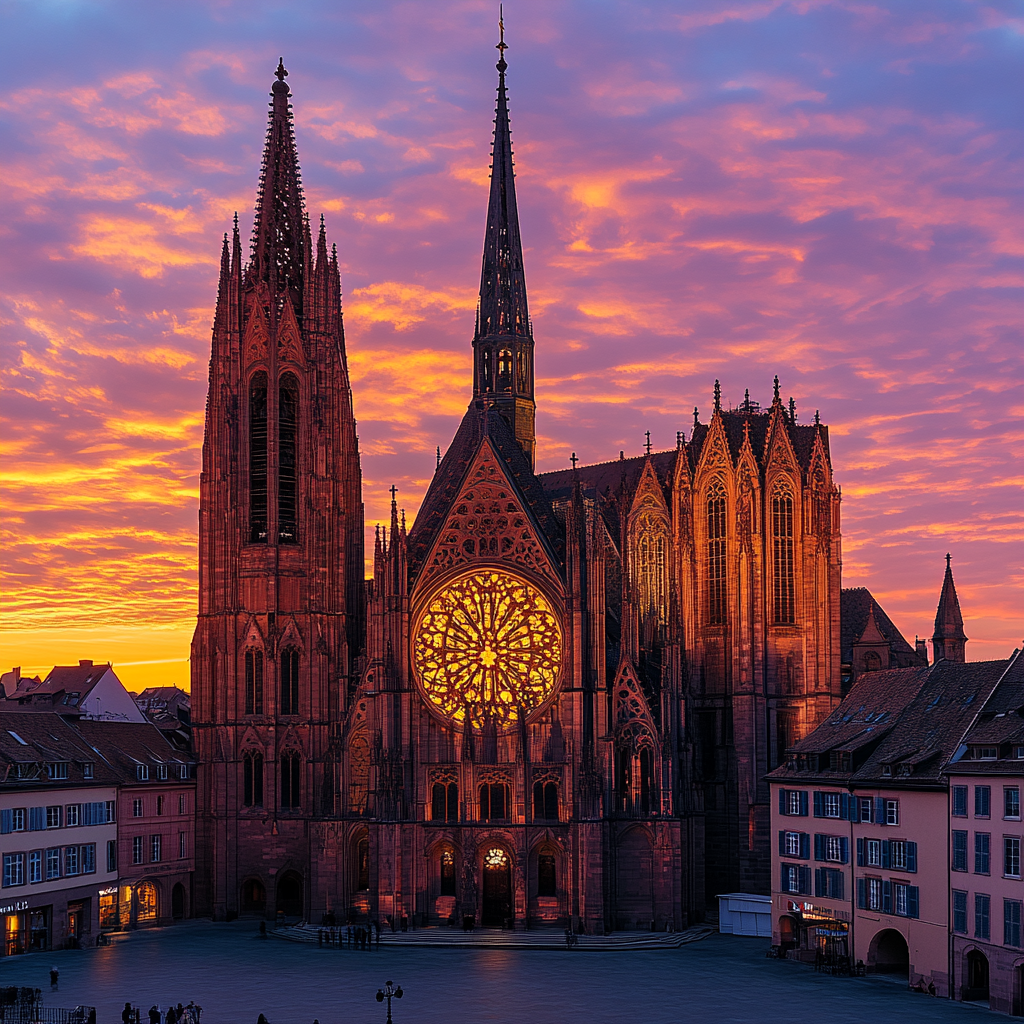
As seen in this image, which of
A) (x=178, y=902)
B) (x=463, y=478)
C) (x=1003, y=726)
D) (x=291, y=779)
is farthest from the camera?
(x=291, y=779)

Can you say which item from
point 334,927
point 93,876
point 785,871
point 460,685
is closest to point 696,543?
point 460,685

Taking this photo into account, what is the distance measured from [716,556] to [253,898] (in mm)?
40619

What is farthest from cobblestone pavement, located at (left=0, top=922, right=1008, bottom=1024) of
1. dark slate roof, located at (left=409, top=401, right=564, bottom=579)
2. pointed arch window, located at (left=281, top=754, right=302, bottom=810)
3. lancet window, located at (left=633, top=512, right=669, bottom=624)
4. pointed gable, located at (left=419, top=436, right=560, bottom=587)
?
lancet window, located at (left=633, top=512, right=669, bottom=624)

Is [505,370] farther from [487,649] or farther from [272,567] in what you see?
[487,649]

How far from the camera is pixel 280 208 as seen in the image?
11606cm

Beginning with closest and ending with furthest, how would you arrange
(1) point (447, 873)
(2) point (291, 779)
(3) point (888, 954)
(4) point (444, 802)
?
1. (3) point (888, 954)
2. (1) point (447, 873)
3. (4) point (444, 802)
4. (2) point (291, 779)

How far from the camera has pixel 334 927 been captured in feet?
321

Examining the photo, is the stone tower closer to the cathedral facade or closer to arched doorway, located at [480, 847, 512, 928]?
the cathedral facade

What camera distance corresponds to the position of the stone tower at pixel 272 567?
106 meters

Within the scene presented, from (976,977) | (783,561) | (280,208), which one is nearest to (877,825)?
(976,977)

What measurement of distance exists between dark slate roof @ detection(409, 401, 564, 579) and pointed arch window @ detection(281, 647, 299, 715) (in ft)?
39.3

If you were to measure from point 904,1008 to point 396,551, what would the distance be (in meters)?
46.0

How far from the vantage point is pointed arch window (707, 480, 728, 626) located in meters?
109

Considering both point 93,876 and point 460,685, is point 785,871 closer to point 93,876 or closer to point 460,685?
point 460,685
